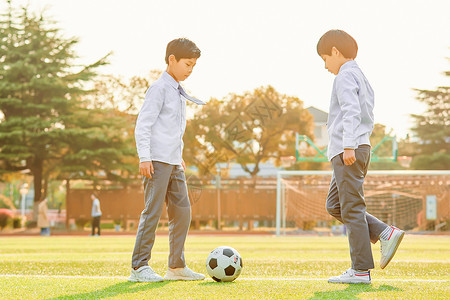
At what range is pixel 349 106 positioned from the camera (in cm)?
431

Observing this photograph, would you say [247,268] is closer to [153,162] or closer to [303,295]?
[153,162]

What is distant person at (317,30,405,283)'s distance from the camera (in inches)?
170

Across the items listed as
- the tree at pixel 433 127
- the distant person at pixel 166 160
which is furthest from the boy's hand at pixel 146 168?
the tree at pixel 433 127

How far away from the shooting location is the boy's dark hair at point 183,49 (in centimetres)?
475

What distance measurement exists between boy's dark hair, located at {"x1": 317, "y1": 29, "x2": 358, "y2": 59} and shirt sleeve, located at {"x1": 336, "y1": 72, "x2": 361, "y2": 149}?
0.21 meters

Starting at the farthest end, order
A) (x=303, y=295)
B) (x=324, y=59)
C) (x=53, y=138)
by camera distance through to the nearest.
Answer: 1. (x=53, y=138)
2. (x=324, y=59)
3. (x=303, y=295)

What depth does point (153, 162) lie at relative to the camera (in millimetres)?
4648

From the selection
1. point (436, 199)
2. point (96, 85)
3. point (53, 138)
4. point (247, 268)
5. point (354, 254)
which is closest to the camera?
point (354, 254)

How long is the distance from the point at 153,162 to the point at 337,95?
136cm

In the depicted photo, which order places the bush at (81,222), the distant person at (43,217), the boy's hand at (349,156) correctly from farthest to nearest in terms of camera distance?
the bush at (81,222) → the distant person at (43,217) → the boy's hand at (349,156)

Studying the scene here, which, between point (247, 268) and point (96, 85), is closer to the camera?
point (247, 268)

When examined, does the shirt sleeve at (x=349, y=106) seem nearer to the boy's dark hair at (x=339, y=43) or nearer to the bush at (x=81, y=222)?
the boy's dark hair at (x=339, y=43)

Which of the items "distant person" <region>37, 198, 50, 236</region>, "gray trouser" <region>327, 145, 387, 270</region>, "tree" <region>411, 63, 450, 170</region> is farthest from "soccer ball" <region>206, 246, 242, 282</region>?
"tree" <region>411, 63, 450, 170</region>

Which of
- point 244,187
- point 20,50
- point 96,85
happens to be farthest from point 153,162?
point 96,85
